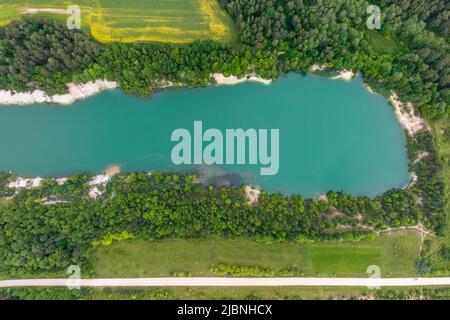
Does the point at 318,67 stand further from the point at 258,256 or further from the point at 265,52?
the point at 258,256

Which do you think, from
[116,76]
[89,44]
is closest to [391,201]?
[116,76]

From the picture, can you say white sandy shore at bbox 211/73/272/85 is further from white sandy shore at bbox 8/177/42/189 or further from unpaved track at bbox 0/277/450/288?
white sandy shore at bbox 8/177/42/189

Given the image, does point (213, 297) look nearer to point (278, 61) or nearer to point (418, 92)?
point (278, 61)

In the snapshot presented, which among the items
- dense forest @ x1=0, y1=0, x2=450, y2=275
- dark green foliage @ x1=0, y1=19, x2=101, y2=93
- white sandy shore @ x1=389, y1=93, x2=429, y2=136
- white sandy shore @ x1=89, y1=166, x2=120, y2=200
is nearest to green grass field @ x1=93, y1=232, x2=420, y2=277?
dense forest @ x1=0, y1=0, x2=450, y2=275

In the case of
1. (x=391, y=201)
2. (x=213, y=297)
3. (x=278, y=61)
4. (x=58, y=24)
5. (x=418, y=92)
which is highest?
(x=58, y=24)

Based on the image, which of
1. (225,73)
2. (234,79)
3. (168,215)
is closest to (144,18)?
(225,73)

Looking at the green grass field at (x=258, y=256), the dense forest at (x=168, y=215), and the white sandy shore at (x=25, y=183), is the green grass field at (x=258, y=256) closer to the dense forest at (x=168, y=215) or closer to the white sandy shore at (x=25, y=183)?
the dense forest at (x=168, y=215)
